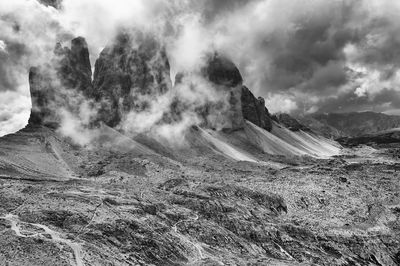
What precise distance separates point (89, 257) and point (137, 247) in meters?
11.7

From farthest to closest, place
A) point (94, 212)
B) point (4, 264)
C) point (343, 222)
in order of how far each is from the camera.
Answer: point (343, 222) → point (94, 212) → point (4, 264)

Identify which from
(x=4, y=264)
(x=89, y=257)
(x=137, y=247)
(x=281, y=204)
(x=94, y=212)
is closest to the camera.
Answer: (x=4, y=264)

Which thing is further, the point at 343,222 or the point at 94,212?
the point at 343,222

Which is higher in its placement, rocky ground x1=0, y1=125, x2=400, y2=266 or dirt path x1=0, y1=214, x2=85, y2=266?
rocky ground x1=0, y1=125, x2=400, y2=266

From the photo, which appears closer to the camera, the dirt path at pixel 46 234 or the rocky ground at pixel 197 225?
the dirt path at pixel 46 234

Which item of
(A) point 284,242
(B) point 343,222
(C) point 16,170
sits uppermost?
(B) point 343,222

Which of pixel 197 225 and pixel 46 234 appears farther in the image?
pixel 197 225

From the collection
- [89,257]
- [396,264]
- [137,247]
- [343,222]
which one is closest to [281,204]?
[343,222]

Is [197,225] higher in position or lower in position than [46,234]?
higher

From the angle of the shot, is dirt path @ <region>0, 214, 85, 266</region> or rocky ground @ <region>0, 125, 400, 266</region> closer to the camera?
dirt path @ <region>0, 214, 85, 266</region>

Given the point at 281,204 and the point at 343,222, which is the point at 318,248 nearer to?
the point at 343,222

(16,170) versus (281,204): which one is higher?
(281,204)

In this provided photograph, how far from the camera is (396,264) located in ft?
320

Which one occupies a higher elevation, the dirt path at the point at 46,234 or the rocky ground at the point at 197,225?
the rocky ground at the point at 197,225
